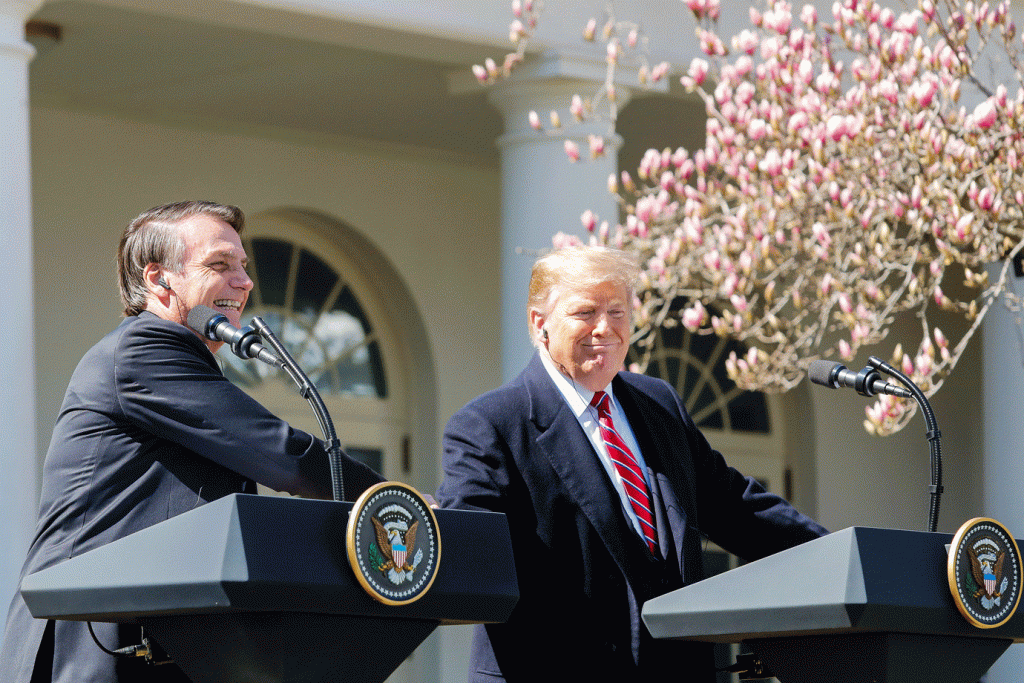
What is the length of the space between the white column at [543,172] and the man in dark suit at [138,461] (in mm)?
3939

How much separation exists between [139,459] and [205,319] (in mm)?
281

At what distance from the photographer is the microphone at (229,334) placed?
254 centimetres

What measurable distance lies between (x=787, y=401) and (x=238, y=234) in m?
7.69

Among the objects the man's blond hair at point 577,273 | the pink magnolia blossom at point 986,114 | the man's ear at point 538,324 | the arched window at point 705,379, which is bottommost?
the man's ear at point 538,324

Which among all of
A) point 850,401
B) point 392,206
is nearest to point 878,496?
point 850,401

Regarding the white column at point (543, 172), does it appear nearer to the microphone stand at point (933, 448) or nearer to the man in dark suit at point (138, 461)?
the microphone stand at point (933, 448)

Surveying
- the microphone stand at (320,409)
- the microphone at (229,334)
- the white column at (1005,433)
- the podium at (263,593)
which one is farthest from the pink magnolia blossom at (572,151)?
the podium at (263,593)

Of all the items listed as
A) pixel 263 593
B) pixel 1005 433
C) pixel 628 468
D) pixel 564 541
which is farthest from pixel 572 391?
→ pixel 1005 433

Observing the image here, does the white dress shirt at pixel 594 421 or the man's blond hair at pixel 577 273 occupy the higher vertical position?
the man's blond hair at pixel 577 273

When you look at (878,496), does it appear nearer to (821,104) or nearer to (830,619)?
(821,104)

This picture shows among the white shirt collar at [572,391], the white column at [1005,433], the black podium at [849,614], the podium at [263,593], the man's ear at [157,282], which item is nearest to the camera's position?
the podium at [263,593]

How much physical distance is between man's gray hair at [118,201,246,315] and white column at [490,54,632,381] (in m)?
3.68

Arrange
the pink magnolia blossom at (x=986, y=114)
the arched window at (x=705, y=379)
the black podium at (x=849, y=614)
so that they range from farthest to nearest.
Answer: the arched window at (x=705, y=379)
the pink magnolia blossom at (x=986, y=114)
the black podium at (x=849, y=614)

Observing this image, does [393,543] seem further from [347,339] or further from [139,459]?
[347,339]
